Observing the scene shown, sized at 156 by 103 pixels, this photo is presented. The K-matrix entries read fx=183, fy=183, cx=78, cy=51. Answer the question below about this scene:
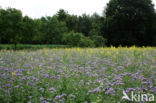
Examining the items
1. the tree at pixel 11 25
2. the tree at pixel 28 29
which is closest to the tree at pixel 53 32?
the tree at pixel 28 29

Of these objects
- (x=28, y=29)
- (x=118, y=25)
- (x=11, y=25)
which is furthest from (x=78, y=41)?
(x=11, y=25)

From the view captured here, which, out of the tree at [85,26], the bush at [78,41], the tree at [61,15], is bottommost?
the bush at [78,41]

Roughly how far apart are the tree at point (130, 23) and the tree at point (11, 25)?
13161 mm

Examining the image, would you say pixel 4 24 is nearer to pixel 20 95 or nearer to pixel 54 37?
pixel 54 37

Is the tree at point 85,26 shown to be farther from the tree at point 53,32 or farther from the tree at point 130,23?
the tree at point 130,23

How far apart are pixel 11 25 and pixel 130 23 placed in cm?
1802

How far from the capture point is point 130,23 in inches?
1139

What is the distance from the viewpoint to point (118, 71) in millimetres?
5953

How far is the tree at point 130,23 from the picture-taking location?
27734 mm

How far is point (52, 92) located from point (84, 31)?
55690 mm

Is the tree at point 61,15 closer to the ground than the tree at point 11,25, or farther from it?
farther from it

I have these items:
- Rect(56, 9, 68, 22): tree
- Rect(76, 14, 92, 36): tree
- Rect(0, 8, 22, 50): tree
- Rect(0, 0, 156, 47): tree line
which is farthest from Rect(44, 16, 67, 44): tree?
Rect(76, 14, 92, 36): tree

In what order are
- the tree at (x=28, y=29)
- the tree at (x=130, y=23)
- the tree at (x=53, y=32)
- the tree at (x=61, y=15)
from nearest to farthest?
the tree at (x=130, y=23), the tree at (x=28, y=29), the tree at (x=53, y=32), the tree at (x=61, y=15)

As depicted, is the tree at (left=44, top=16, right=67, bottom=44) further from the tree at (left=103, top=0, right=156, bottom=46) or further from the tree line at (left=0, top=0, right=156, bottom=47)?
the tree at (left=103, top=0, right=156, bottom=46)
